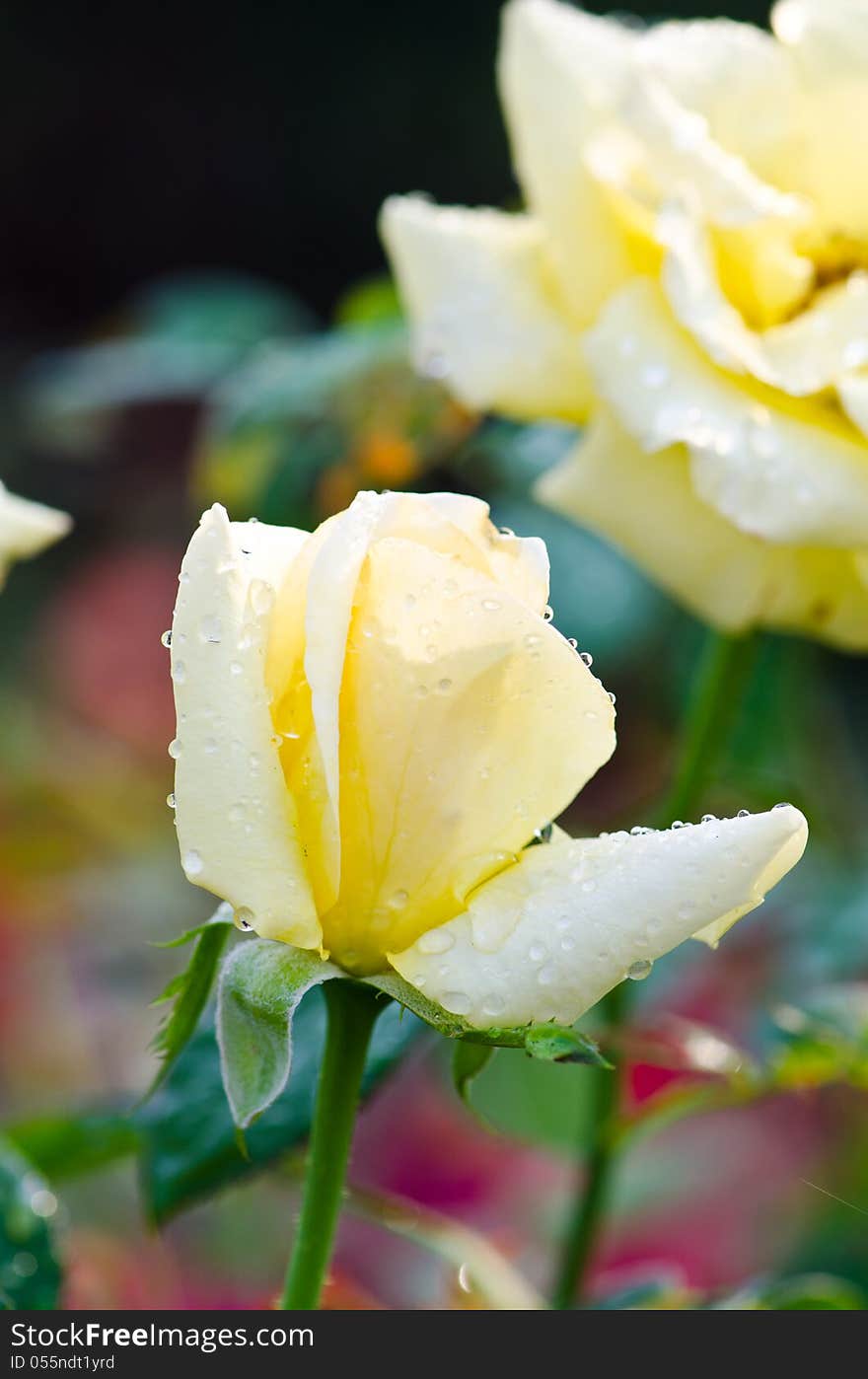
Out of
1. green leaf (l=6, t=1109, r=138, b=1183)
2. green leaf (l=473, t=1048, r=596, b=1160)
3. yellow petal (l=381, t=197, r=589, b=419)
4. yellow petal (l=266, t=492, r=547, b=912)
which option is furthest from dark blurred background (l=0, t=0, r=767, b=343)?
yellow petal (l=266, t=492, r=547, b=912)

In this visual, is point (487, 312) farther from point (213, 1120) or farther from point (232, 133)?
point (232, 133)

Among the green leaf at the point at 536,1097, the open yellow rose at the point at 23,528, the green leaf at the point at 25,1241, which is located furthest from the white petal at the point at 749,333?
the green leaf at the point at 536,1097

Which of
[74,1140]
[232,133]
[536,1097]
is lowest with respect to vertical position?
[232,133]

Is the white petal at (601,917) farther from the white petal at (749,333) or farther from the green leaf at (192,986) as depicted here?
the white petal at (749,333)

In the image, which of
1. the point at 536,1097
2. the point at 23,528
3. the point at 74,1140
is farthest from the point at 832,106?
the point at 536,1097

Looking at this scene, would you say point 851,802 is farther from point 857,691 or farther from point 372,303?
point 857,691

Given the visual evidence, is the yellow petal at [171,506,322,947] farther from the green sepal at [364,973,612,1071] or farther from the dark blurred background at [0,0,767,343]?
the dark blurred background at [0,0,767,343]

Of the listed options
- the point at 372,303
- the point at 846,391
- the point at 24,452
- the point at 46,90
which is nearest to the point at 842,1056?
the point at 846,391
